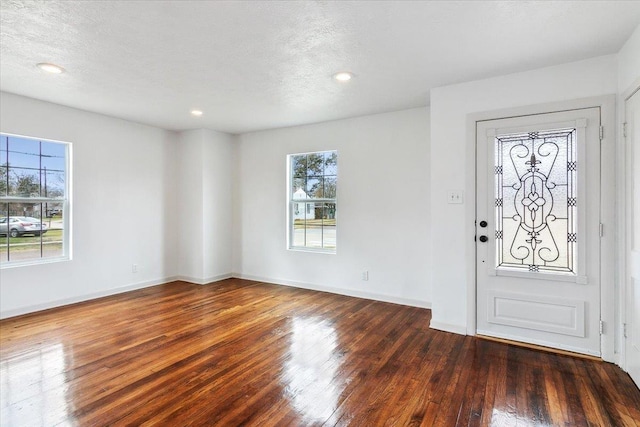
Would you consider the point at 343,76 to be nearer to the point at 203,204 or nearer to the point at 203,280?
the point at 203,204

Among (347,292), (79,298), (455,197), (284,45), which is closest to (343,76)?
(284,45)

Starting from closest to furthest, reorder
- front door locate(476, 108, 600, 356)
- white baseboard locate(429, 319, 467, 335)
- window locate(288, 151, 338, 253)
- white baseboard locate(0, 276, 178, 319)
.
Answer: front door locate(476, 108, 600, 356)
white baseboard locate(429, 319, 467, 335)
white baseboard locate(0, 276, 178, 319)
window locate(288, 151, 338, 253)

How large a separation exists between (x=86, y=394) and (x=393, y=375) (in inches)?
83.3

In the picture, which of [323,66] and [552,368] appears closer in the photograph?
[552,368]

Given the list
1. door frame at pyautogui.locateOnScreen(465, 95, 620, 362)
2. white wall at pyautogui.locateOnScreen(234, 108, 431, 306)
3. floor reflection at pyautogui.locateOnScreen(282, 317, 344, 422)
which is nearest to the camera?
floor reflection at pyautogui.locateOnScreen(282, 317, 344, 422)

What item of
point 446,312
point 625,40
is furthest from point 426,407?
point 625,40

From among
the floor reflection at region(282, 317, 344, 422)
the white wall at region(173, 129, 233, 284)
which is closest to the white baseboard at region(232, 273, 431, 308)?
the white wall at region(173, 129, 233, 284)

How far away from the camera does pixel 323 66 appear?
305 cm

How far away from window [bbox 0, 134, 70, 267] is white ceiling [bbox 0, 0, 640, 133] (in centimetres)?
70

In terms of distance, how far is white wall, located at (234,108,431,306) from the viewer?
434cm

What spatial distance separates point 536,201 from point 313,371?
2.44 meters

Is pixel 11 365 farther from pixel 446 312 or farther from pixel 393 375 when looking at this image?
pixel 446 312

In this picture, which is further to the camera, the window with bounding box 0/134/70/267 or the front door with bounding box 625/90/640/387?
the window with bounding box 0/134/70/267

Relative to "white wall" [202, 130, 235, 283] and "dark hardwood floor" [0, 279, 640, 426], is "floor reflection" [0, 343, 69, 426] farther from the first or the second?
"white wall" [202, 130, 235, 283]
